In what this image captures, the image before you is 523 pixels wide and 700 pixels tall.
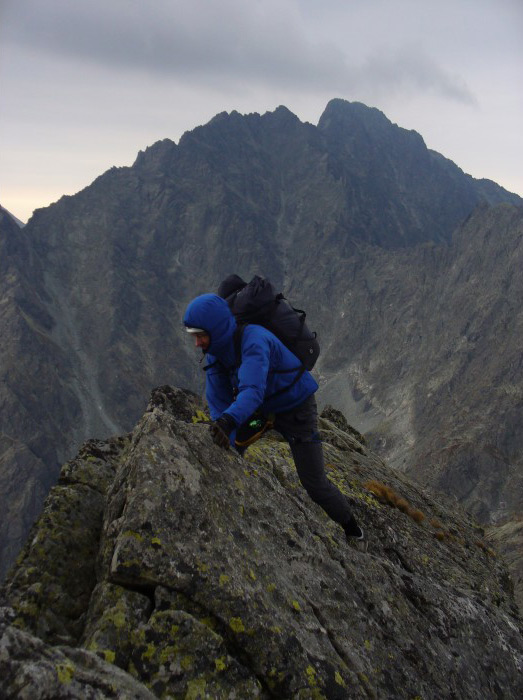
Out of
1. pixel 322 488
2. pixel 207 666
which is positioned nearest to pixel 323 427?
pixel 322 488

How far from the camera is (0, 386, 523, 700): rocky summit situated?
240 inches

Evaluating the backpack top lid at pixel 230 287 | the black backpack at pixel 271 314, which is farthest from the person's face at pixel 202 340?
the backpack top lid at pixel 230 287

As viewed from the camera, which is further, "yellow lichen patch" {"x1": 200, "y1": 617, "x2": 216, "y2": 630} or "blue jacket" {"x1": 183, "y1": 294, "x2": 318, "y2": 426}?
"blue jacket" {"x1": 183, "y1": 294, "x2": 318, "y2": 426}

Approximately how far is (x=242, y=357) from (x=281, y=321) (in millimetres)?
1296

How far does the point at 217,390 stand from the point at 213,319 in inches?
65.5

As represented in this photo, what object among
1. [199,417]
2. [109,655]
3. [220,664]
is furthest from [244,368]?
[199,417]

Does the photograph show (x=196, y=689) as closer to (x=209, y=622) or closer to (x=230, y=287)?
(x=209, y=622)

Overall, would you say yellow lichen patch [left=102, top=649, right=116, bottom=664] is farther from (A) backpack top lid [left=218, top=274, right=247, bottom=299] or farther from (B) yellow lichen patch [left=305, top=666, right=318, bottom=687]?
(A) backpack top lid [left=218, top=274, right=247, bottom=299]

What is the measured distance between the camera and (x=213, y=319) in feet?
26.5

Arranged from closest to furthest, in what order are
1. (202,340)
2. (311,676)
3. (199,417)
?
1. (311,676)
2. (202,340)
3. (199,417)

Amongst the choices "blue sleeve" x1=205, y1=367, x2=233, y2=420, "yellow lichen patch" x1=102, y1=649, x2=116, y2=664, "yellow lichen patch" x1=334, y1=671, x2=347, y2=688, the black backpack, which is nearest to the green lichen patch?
"yellow lichen patch" x1=102, y1=649, x2=116, y2=664

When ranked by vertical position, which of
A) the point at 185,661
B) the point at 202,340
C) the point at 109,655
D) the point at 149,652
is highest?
the point at 202,340

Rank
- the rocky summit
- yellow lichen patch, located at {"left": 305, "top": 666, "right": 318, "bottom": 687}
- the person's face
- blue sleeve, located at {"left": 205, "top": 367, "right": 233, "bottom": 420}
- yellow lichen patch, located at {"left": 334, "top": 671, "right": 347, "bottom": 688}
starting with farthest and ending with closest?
blue sleeve, located at {"left": 205, "top": 367, "right": 233, "bottom": 420}, the person's face, yellow lichen patch, located at {"left": 334, "top": 671, "right": 347, "bottom": 688}, yellow lichen patch, located at {"left": 305, "top": 666, "right": 318, "bottom": 687}, the rocky summit

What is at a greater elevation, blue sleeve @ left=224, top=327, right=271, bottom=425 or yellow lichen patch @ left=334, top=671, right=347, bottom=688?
blue sleeve @ left=224, top=327, right=271, bottom=425
